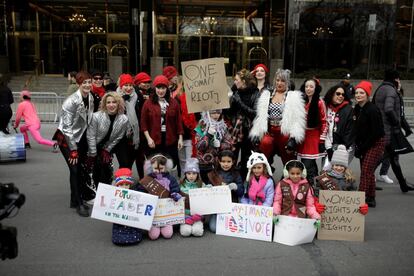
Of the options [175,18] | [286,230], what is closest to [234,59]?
[175,18]

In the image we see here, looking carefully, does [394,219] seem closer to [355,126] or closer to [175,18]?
[355,126]

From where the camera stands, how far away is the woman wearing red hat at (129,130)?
5.62 m

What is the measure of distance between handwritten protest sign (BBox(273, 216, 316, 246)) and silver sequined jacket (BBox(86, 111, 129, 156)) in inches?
92.3

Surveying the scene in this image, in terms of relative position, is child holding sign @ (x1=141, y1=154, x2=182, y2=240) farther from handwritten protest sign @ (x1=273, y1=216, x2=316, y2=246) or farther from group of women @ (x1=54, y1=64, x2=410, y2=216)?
handwritten protest sign @ (x1=273, y1=216, x2=316, y2=246)

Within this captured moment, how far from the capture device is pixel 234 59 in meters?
25.5

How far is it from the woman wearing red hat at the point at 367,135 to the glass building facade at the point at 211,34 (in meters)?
15.6

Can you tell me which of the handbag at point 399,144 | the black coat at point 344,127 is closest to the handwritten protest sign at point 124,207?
the black coat at point 344,127

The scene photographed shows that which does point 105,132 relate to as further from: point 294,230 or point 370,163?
point 370,163

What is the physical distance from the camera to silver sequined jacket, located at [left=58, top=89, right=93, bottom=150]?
16.6 ft

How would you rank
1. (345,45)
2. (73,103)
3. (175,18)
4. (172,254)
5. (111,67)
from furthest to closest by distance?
(175,18) → (345,45) → (111,67) → (73,103) → (172,254)

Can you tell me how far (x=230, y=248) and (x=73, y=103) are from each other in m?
2.56

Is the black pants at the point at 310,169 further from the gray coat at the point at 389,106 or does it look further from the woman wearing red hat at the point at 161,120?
the woman wearing red hat at the point at 161,120

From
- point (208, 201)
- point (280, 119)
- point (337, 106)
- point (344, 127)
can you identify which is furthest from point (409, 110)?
point (208, 201)

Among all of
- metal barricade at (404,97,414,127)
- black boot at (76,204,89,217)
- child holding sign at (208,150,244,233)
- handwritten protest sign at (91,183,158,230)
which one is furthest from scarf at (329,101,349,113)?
metal barricade at (404,97,414,127)
